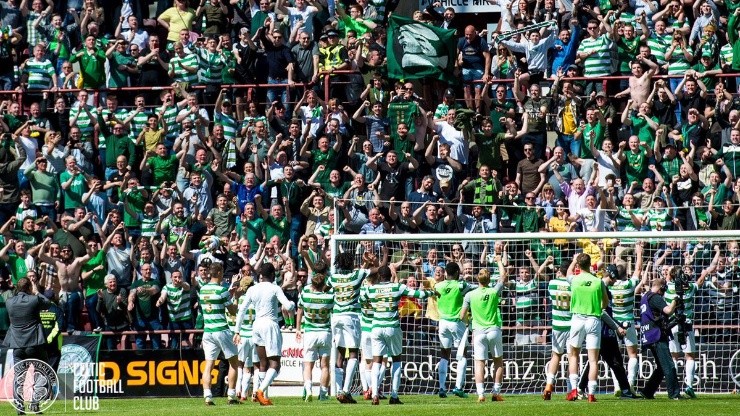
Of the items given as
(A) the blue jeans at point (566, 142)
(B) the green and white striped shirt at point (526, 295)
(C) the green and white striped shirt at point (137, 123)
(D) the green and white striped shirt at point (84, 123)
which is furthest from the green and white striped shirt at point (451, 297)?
(D) the green and white striped shirt at point (84, 123)

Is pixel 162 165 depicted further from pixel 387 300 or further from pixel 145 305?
pixel 387 300

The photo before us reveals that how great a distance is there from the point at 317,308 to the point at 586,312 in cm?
377

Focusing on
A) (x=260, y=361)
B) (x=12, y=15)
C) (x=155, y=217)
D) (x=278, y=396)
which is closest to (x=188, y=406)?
(x=260, y=361)

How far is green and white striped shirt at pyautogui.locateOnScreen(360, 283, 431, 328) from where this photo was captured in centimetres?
2019

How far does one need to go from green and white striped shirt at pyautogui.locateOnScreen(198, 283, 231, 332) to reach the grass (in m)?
1.14

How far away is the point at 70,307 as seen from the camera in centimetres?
2523

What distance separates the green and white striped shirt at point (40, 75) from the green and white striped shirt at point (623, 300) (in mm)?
13258

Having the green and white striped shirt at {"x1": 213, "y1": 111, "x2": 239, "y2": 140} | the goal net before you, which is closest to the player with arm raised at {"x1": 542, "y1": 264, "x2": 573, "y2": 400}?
the goal net

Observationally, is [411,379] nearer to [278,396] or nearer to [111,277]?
[278,396]

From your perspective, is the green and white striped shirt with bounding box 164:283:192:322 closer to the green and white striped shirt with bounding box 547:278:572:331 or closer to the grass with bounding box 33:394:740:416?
the grass with bounding box 33:394:740:416

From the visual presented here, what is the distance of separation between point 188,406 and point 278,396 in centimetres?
278

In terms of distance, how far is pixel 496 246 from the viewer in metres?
23.2

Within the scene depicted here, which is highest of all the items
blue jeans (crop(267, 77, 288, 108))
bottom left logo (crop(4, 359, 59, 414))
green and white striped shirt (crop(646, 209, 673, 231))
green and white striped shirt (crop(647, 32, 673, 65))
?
green and white striped shirt (crop(647, 32, 673, 65))

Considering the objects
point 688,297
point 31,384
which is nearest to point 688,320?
point 688,297
